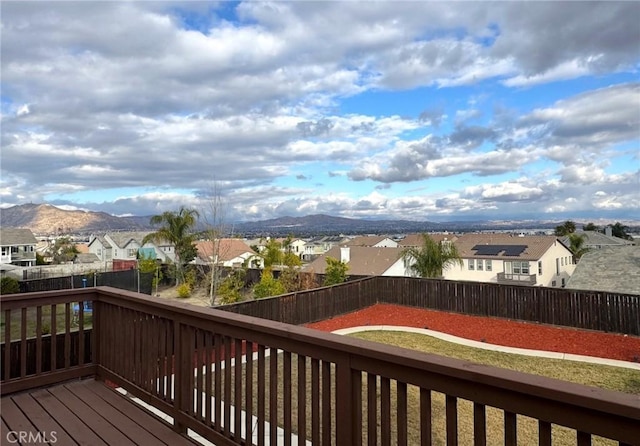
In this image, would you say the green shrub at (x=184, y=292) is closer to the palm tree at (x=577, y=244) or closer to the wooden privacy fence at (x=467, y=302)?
the wooden privacy fence at (x=467, y=302)

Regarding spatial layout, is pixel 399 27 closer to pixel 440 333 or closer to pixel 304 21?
pixel 304 21

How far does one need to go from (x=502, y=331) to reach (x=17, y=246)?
142 ft

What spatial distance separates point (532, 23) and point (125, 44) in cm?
823

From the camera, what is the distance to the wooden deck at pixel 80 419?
7.63 feet

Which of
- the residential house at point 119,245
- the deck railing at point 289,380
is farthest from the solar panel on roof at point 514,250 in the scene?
the residential house at point 119,245

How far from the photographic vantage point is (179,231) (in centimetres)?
2352

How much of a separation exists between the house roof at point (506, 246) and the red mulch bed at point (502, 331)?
829 inches

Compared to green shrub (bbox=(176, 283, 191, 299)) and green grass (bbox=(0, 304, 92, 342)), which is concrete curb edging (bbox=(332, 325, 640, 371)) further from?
green shrub (bbox=(176, 283, 191, 299))

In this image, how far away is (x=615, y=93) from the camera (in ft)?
58.6

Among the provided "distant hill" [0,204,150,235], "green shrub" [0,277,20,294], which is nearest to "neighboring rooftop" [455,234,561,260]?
"green shrub" [0,277,20,294]

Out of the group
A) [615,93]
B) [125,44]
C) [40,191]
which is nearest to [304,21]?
[125,44]

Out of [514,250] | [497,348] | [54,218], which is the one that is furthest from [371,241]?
[54,218]

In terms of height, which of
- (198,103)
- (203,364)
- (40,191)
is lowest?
(203,364)

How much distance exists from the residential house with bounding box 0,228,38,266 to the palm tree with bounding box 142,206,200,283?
21051 mm
